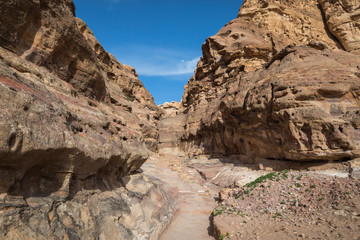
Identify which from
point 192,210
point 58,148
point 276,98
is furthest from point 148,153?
point 276,98

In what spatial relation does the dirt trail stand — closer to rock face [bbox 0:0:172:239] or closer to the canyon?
the canyon

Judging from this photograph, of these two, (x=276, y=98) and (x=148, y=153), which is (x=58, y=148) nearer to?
(x=148, y=153)

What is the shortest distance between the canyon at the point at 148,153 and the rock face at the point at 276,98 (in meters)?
0.11

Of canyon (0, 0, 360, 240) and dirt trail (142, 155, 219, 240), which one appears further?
dirt trail (142, 155, 219, 240)

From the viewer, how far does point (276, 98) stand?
1559 cm

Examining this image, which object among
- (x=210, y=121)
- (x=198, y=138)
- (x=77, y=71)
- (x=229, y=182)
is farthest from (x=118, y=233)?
(x=198, y=138)

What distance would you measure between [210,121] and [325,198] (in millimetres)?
18065

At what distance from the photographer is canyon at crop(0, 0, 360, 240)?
4750mm

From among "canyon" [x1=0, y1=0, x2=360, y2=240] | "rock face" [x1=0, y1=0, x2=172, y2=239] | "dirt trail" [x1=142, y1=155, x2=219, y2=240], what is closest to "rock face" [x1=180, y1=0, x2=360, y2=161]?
"canyon" [x1=0, y1=0, x2=360, y2=240]

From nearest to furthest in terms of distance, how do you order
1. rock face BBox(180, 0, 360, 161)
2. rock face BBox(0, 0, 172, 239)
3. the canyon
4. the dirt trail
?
rock face BBox(0, 0, 172, 239)
the canyon
the dirt trail
rock face BBox(180, 0, 360, 161)

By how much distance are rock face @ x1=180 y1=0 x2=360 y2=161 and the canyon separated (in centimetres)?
11

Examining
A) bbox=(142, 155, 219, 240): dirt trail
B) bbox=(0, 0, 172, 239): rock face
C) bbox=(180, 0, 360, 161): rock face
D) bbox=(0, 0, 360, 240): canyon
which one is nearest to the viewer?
bbox=(0, 0, 172, 239): rock face

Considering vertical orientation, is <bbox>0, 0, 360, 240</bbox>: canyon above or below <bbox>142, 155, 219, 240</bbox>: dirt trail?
above

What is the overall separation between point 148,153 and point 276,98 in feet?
35.0
